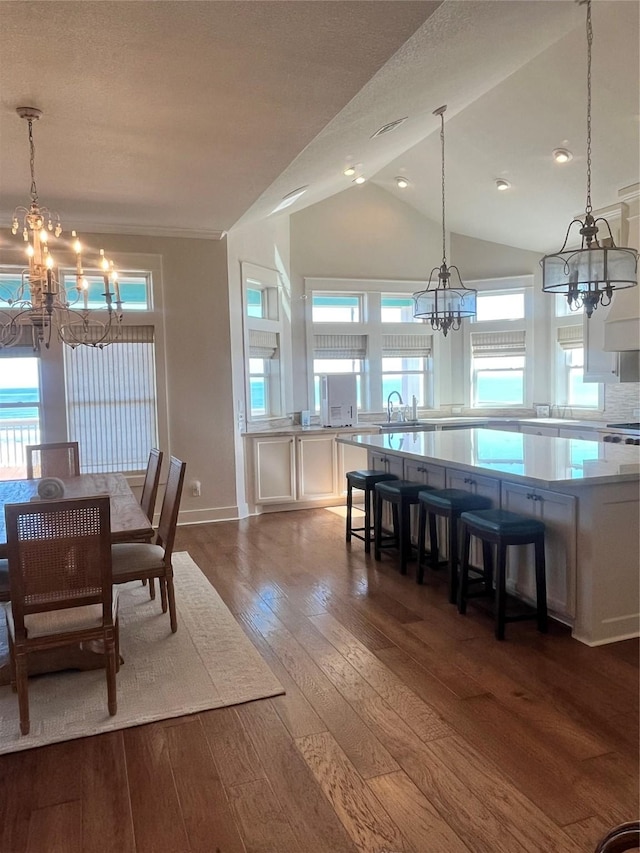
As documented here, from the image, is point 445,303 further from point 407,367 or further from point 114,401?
point 114,401

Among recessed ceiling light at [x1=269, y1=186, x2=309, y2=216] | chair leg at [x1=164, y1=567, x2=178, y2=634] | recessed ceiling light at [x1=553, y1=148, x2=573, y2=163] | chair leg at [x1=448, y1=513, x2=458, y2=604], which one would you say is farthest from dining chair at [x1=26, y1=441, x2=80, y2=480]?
recessed ceiling light at [x1=553, y1=148, x2=573, y2=163]

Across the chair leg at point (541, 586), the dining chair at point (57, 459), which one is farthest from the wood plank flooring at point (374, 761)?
the dining chair at point (57, 459)

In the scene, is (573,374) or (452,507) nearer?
(452,507)

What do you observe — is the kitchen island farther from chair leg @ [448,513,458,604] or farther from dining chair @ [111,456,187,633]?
dining chair @ [111,456,187,633]

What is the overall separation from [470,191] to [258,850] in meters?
6.74

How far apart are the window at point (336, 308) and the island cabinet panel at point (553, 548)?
434cm

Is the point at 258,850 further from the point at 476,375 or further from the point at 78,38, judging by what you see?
the point at 476,375

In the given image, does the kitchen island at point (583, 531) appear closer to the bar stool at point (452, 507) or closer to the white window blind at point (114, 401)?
the bar stool at point (452, 507)

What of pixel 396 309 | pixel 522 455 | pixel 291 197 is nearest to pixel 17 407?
pixel 291 197

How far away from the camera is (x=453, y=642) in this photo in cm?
314

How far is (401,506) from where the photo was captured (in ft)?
14.1

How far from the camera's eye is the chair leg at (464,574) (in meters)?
3.39

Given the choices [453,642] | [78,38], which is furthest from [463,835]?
[78,38]

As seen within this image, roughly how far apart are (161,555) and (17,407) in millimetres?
2931
